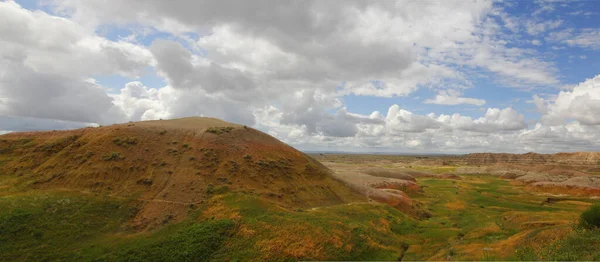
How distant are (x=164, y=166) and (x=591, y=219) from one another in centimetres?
4140

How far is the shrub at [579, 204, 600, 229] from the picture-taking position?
22.8m

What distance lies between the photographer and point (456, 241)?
1206 inches

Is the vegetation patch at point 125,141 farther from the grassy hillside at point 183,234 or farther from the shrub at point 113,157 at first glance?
the grassy hillside at point 183,234

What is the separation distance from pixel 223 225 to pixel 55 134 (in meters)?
31.9

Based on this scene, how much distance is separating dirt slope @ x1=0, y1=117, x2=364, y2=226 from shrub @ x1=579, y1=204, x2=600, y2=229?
25.8m

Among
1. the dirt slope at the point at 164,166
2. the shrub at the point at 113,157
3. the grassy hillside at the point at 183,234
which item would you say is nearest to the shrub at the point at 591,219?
the grassy hillside at the point at 183,234

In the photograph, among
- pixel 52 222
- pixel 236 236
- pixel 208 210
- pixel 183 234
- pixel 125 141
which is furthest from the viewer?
pixel 125 141

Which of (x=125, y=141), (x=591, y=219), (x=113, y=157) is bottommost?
(x=591, y=219)

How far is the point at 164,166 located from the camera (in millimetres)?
38406

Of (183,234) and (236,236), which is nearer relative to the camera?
A: (236,236)

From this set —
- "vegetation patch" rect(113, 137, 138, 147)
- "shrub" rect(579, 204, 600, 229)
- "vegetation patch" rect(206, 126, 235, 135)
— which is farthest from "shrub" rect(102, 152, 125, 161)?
"shrub" rect(579, 204, 600, 229)

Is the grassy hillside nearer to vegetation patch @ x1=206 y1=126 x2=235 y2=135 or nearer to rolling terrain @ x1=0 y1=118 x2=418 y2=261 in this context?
rolling terrain @ x1=0 y1=118 x2=418 y2=261

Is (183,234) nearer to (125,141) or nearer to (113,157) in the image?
(113,157)

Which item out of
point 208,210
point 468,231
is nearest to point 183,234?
point 208,210
